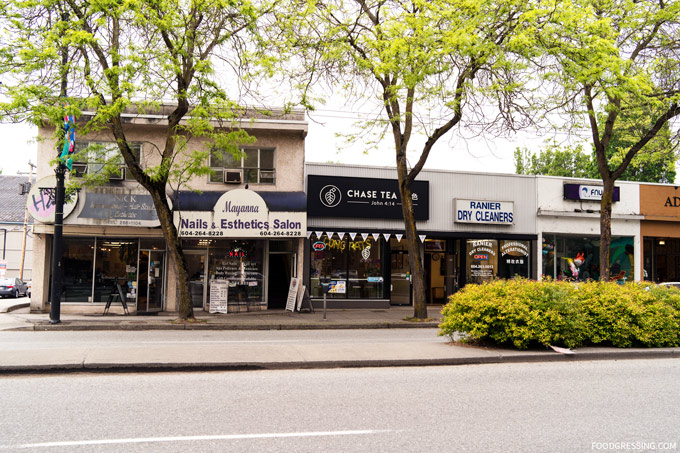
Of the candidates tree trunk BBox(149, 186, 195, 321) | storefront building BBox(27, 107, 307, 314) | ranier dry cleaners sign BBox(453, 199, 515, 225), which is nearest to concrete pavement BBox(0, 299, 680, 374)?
tree trunk BBox(149, 186, 195, 321)

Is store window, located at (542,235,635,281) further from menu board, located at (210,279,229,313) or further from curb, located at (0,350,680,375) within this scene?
menu board, located at (210,279,229,313)

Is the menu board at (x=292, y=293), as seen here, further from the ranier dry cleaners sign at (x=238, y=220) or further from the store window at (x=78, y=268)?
the store window at (x=78, y=268)

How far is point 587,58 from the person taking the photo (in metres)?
14.8

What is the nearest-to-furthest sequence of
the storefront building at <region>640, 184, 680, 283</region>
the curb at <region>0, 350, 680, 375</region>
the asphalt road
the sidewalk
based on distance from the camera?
the asphalt road
the curb at <region>0, 350, 680, 375</region>
the sidewalk
the storefront building at <region>640, 184, 680, 283</region>

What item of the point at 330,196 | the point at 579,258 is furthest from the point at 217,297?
the point at 579,258

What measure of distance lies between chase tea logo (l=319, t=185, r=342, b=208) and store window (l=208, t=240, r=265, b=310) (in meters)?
3.05

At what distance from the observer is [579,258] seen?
2472cm

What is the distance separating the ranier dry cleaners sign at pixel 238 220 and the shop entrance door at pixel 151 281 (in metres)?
2.03

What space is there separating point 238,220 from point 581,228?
50.5ft

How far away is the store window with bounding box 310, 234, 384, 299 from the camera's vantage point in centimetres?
2131

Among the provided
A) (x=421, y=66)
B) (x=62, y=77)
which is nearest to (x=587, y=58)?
(x=421, y=66)

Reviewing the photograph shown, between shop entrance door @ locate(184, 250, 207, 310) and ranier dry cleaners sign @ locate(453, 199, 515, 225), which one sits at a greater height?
ranier dry cleaners sign @ locate(453, 199, 515, 225)

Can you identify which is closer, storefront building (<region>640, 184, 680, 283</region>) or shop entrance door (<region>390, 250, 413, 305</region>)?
shop entrance door (<region>390, 250, 413, 305</region>)

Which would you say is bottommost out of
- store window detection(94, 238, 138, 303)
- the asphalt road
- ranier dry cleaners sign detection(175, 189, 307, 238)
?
the asphalt road
